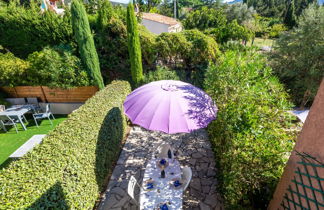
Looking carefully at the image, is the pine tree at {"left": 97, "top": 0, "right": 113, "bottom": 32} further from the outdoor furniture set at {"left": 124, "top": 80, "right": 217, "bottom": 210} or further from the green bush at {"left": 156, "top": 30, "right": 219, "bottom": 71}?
the outdoor furniture set at {"left": 124, "top": 80, "right": 217, "bottom": 210}

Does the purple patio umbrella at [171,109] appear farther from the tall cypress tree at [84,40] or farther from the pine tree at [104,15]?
the pine tree at [104,15]

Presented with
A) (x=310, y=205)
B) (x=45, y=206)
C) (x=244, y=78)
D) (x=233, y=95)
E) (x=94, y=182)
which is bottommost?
(x=94, y=182)

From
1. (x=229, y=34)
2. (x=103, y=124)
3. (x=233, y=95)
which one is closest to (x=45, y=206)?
(x=103, y=124)

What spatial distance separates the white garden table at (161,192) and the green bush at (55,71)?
23.0ft

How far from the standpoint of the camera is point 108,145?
17.4 feet

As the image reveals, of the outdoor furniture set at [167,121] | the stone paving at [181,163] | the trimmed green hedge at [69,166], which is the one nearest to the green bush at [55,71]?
the trimmed green hedge at [69,166]

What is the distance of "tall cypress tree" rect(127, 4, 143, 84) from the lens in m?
8.59

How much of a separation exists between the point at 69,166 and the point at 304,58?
13.0 metres

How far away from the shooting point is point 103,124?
5.04 m

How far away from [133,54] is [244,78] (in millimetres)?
6707

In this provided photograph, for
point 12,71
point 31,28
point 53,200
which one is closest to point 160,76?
point 53,200

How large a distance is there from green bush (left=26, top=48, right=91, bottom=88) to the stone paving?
14.7 feet

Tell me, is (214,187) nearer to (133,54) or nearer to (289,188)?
(289,188)

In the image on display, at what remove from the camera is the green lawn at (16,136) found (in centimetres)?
642
